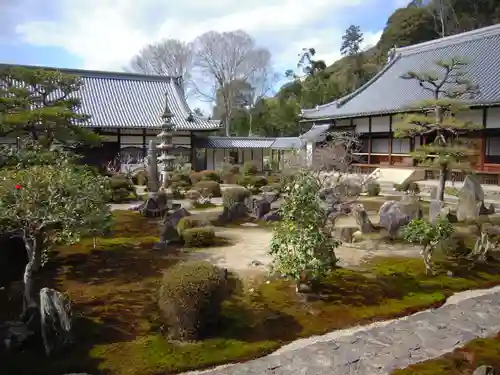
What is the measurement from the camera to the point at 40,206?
6578mm

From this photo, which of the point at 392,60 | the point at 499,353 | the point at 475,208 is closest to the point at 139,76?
the point at 392,60

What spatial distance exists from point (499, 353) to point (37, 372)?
19.0 ft

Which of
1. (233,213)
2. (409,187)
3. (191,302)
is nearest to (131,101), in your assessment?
(233,213)

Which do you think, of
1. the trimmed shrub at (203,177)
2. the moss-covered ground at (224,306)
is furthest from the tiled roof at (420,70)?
the moss-covered ground at (224,306)

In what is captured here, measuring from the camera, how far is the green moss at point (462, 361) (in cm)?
497

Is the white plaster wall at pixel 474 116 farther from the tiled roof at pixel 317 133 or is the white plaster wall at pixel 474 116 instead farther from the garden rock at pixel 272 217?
the garden rock at pixel 272 217

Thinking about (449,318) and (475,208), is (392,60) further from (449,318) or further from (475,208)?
(449,318)

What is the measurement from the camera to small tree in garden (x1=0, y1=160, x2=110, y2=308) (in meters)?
6.42

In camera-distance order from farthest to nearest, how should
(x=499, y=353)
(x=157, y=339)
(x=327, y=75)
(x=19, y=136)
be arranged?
(x=327, y=75)
(x=19, y=136)
(x=157, y=339)
(x=499, y=353)

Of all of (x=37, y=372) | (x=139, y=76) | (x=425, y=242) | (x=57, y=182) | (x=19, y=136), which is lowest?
(x=37, y=372)

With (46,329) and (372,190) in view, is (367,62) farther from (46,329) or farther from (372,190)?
(46,329)

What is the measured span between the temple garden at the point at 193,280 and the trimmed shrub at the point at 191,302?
20mm

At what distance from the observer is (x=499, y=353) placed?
5.44 metres

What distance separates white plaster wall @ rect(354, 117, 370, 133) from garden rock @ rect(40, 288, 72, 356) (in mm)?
24923
